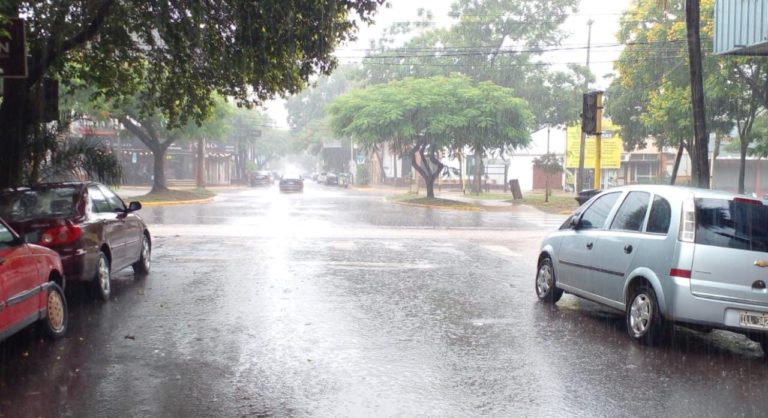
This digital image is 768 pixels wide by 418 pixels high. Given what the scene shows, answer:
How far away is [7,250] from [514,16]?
4389cm

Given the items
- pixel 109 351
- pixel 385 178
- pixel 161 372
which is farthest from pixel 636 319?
pixel 385 178

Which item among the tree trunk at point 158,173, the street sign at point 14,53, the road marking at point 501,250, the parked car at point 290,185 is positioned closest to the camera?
the street sign at point 14,53

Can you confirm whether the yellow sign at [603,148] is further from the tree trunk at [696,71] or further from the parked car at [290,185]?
the tree trunk at [696,71]

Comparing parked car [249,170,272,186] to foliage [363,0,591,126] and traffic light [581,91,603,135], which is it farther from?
traffic light [581,91,603,135]

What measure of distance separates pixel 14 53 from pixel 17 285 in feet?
14.4

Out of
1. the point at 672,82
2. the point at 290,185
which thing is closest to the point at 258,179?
the point at 290,185

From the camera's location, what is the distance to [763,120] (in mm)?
35094

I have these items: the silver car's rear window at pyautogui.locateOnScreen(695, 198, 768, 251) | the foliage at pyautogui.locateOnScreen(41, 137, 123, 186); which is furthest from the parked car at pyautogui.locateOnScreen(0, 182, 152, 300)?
the silver car's rear window at pyautogui.locateOnScreen(695, 198, 768, 251)

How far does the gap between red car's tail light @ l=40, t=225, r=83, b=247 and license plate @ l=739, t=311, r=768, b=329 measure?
7032 millimetres

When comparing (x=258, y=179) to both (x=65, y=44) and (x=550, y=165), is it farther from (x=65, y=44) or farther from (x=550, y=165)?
(x=65, y=44)

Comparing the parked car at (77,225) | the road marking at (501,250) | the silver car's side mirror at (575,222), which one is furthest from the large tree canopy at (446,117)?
the parked car at (77,225)

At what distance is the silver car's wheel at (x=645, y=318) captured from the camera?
21.7ft

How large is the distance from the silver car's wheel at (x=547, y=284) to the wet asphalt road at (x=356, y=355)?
0.67 ft

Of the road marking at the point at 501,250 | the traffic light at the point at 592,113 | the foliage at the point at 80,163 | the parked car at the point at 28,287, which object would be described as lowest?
the road marking at the point at 501,250
